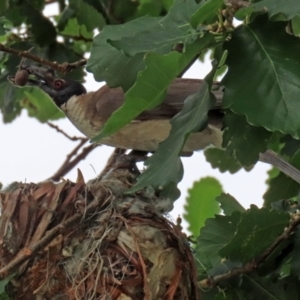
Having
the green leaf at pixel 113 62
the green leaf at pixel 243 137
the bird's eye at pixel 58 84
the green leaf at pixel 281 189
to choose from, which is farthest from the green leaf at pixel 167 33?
the bird's eye at pixel 58 84

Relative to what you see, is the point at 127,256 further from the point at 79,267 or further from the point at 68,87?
the point at 68,87

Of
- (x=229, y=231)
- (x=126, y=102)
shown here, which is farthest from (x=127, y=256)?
(x=126, y=102)

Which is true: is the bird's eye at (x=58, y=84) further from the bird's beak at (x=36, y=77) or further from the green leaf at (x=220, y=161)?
the green leaf at (x=220, y=161)

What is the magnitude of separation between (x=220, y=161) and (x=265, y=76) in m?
1.62

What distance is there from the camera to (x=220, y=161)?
3773mm

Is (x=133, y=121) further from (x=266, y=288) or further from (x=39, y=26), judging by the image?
(x=266, y=288)

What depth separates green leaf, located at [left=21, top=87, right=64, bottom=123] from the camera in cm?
457

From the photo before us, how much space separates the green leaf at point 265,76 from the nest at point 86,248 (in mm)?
624

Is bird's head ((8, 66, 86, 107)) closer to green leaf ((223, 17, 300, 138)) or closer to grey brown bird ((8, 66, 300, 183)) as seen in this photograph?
grey brown bird ((8, 66, 300, 183))

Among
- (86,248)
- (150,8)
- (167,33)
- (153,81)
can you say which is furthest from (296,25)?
(150,8)

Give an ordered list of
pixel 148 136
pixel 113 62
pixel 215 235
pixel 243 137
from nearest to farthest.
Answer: pixel 113 62 → pixel 243 137 → pixel 215 235 → pixel 148 136

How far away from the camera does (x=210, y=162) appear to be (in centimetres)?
381

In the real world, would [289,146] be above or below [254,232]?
above

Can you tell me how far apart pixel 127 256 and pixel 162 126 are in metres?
0.93
